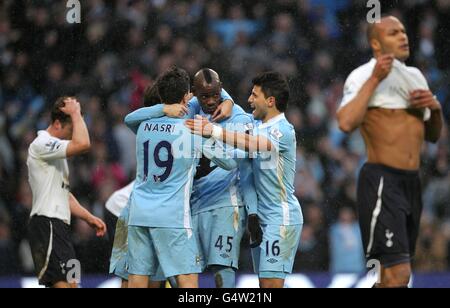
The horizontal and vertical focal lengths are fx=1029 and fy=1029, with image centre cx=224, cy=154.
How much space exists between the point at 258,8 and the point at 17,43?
9.84 feet

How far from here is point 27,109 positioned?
11.9m

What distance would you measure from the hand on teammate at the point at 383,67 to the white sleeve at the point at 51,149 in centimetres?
270

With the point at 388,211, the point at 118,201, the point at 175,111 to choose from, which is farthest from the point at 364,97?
the point at 118,201

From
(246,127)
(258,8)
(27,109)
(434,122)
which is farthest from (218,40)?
(434,122)

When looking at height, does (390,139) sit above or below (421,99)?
below

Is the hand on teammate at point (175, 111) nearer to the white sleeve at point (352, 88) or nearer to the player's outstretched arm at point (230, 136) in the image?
the player's outstretched arm at point (230, 136)

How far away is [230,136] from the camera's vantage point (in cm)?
711

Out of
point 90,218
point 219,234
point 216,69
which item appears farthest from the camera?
point 216,69

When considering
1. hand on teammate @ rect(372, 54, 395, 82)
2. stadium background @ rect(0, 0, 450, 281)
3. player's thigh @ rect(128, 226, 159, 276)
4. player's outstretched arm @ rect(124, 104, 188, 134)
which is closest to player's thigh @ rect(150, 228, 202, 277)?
player's thigh @ rect(128, 226, 159, 276)

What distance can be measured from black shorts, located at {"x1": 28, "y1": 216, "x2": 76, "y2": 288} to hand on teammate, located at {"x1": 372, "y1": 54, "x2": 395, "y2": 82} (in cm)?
297

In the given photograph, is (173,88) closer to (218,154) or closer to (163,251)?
(218,154)

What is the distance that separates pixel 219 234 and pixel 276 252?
1.45 ft

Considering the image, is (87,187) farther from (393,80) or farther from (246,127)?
(393,80)

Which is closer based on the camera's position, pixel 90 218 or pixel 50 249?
A: pixel 50 249
